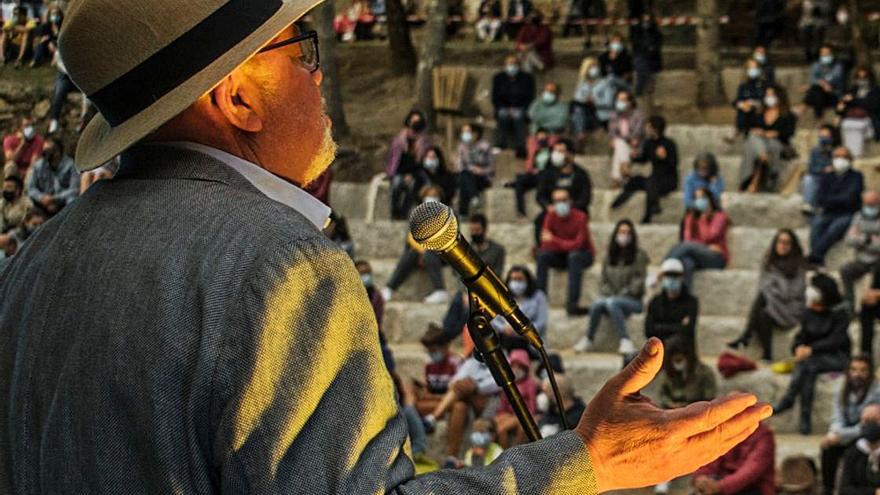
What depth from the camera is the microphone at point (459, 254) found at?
197 cm

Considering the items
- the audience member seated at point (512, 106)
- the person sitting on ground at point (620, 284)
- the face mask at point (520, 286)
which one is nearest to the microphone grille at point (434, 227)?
the face mask at point (520, 286)

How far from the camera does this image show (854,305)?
11.9 m

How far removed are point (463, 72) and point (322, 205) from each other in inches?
633

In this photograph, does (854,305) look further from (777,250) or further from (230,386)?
(230,386)

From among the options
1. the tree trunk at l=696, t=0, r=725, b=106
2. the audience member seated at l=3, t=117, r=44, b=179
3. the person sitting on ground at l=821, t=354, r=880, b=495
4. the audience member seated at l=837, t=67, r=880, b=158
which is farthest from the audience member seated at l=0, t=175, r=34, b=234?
the tree trunk at l=696, t=0, r=725, b=106

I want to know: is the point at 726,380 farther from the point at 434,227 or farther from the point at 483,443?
the point at 434,227

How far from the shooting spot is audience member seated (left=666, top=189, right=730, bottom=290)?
12750mm

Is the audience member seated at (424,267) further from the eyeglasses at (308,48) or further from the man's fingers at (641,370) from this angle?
the man's fingers at (641,370)

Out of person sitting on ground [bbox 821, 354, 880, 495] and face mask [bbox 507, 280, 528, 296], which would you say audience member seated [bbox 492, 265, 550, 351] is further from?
person sitting on ground [bbox 821, 354, 880, 495]

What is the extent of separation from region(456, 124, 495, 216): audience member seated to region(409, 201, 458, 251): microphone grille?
496 inches

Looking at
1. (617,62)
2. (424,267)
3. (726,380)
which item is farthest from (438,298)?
(617,62)

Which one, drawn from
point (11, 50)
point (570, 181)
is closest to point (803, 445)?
point (570, 181)

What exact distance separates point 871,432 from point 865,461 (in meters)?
0.16

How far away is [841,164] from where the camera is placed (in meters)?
12.9
